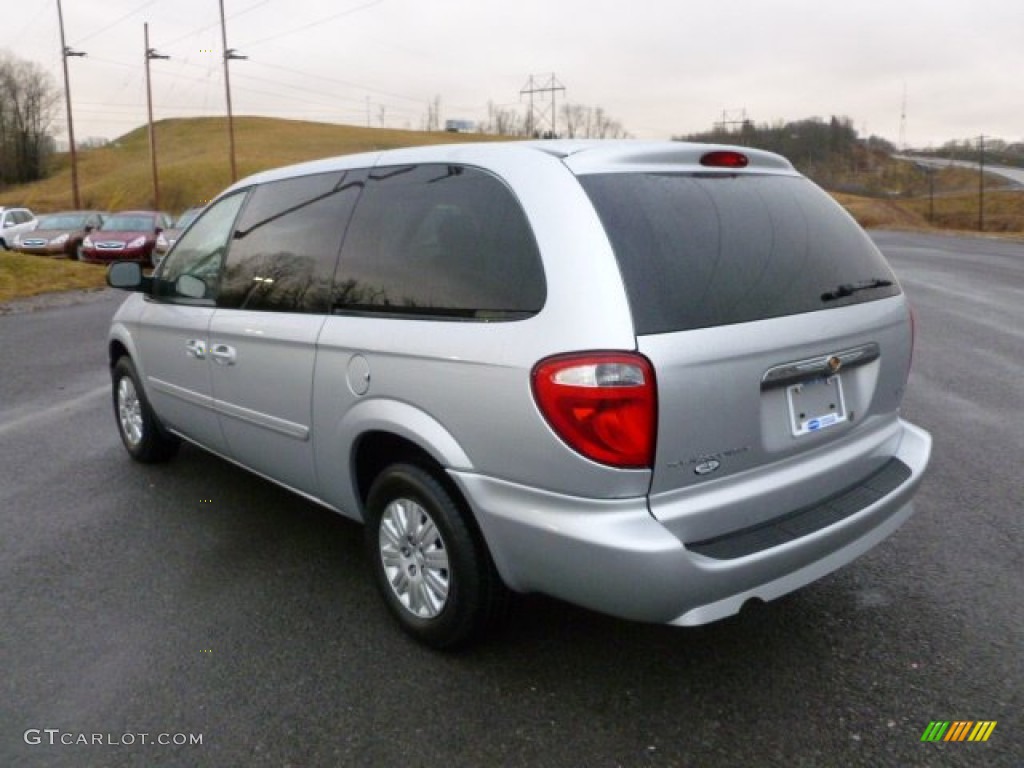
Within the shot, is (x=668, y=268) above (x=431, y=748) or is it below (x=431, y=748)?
above

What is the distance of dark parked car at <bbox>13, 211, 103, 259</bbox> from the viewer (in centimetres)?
2331

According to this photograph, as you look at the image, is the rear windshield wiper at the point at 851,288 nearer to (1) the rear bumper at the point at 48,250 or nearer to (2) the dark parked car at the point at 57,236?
(2) the dark parked car at the point at 57,236

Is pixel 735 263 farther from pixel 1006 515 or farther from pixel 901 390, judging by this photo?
pixel 1006 515

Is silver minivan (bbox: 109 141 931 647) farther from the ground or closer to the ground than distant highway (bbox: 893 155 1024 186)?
closer to the ground

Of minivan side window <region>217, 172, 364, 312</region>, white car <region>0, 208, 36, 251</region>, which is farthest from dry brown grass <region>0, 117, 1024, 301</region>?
minivan side window <region>217, 172, 364, 312</region>

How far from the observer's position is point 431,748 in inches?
100

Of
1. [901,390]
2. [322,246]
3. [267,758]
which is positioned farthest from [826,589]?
[322,246]

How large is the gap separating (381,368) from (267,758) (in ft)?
4.33

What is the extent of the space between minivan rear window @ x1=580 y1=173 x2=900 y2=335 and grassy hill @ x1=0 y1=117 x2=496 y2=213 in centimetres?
6657

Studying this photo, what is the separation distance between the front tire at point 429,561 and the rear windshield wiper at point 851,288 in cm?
148

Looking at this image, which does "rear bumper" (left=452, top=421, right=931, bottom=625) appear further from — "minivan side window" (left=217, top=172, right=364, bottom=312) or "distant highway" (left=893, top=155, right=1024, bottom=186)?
"distant highway" (left=893, top=155, right=1024, bottom=186)

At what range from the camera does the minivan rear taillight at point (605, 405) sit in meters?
2.43

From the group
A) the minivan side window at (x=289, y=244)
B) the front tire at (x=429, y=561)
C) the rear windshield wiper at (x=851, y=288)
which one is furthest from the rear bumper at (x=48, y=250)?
the rear windshield wiper at (x=851, y=288)

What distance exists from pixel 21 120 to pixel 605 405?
337 ft
